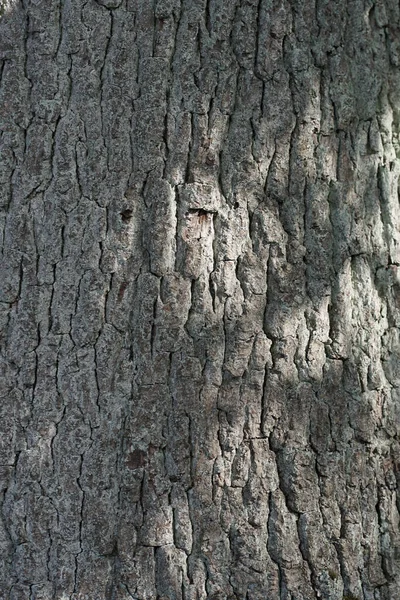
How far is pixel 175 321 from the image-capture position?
6.08 ft

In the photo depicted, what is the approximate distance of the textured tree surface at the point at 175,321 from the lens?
1.82 meters

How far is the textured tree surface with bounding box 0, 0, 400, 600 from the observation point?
1.82m

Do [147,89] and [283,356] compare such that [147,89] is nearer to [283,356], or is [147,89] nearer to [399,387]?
[283,356]

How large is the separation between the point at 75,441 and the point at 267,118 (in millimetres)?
988

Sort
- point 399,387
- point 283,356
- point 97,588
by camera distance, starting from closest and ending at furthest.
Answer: point 97,588 < point 283,356 < point 399,387

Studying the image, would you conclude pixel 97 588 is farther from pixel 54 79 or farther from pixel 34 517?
pixel 54 79

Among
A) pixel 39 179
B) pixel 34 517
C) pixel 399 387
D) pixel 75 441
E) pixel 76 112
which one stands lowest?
pixel 34 517

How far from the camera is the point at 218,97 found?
191 centimetres

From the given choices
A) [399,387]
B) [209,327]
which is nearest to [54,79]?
[209,327]

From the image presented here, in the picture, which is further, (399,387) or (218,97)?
(399,387)

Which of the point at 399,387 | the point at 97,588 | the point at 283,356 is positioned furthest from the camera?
the point at 399,387

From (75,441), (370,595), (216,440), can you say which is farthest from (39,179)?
(370,595)

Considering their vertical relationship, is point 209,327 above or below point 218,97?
below

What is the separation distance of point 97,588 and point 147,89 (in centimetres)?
128
